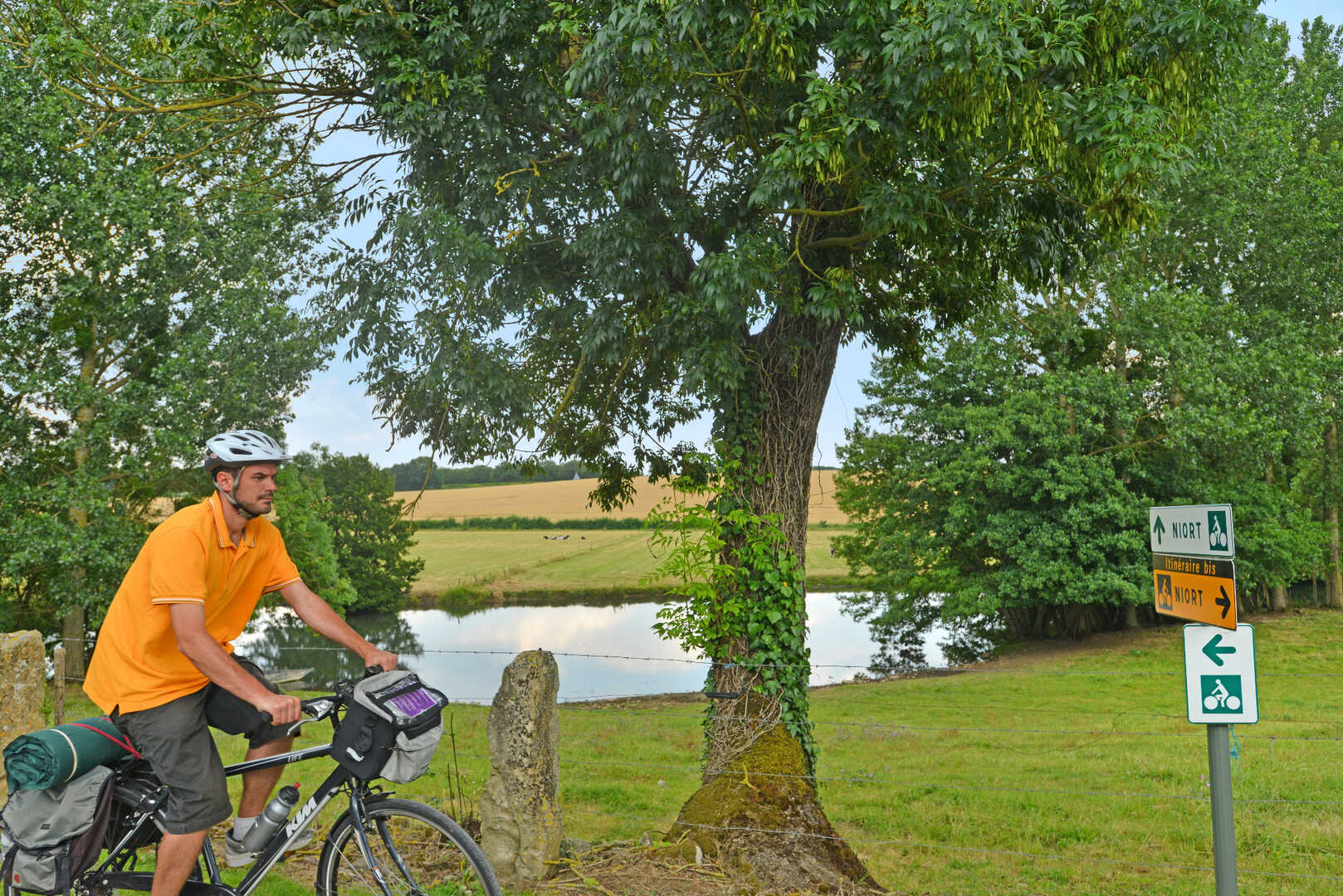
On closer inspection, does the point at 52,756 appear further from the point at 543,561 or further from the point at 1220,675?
the point at 543,561

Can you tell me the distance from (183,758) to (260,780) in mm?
382

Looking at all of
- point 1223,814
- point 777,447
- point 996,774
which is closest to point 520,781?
point 1223,814

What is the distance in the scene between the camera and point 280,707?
11.0 feet

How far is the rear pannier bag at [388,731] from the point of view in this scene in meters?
3.35

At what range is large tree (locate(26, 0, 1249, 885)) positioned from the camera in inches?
247

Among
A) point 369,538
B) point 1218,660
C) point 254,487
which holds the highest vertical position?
point 369,538

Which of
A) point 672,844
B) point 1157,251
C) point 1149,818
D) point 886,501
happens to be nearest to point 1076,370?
point 1157,251

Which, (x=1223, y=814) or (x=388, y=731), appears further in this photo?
(x=1223, y=814)

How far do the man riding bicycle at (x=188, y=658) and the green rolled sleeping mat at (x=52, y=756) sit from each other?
18 cm

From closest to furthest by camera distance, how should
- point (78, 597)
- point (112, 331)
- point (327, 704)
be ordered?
point (327, 704)
point (78, 597)
point (112, 331)

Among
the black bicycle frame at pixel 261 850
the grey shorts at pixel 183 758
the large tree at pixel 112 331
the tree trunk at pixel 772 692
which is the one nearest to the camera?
the grey shorts at pixel 183 758

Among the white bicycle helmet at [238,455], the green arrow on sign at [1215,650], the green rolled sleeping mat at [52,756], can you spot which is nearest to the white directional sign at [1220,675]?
the green arrow on sign at [1215,650]

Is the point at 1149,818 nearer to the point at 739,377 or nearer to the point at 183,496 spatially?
the point at 739,377

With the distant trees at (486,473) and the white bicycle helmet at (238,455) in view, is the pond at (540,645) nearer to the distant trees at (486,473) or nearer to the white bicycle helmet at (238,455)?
the distant trees at (486,473)
